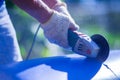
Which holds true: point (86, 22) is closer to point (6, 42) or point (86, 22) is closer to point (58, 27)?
point (6, 42)

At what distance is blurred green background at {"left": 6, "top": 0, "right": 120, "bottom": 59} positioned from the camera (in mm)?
4141

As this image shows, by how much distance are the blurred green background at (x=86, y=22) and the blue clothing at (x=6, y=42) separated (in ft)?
5.95

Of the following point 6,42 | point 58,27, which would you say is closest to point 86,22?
point 6,42

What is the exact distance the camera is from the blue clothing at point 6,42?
2.15 meters

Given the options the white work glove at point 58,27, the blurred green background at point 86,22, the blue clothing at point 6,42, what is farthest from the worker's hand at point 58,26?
the blurred green background at point 86,22

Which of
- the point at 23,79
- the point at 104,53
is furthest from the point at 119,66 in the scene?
the point at 23,79

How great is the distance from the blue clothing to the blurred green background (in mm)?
1813

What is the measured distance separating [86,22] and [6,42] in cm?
301

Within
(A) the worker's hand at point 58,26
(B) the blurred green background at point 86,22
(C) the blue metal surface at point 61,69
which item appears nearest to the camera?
(C) the blue metal surface at point 61,69

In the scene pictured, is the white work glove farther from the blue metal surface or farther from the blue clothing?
the blue clothing

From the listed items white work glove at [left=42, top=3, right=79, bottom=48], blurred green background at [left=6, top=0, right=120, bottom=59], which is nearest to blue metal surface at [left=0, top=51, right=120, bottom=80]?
white work glove at [left=42, top=3, right=79, bottom=48]

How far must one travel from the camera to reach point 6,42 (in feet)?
7.13

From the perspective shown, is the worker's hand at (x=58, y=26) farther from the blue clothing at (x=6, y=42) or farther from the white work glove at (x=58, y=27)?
the blue clothing at (x=6, y=42)

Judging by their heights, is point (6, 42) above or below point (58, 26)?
below
